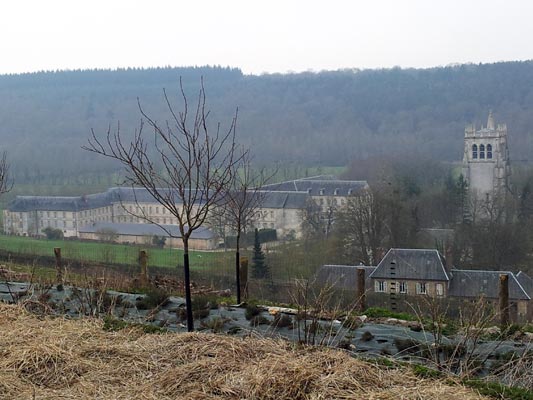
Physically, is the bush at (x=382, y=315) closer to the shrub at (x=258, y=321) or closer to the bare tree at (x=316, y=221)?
the shrub at (x=258, y=321)

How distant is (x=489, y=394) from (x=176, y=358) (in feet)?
7.74

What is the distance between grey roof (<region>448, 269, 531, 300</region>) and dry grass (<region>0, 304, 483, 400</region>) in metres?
14.5

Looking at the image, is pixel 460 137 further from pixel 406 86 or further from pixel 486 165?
pixel 406 86

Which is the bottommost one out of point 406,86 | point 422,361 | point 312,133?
point 422,361

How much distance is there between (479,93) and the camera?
7038 centimetres

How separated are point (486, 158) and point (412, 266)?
27.1 m

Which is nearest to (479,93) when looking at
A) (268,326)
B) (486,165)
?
(486,165)

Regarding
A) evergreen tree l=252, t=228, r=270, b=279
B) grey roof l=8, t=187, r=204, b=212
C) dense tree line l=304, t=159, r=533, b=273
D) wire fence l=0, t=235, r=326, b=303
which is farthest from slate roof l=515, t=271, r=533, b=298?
grey roof l=8, t=187, r=204, b=212

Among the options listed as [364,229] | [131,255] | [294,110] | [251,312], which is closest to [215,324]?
[251,312]

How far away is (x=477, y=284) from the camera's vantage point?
19406mm

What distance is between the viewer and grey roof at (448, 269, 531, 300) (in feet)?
60.9

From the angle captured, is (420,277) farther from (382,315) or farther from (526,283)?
(382,315)

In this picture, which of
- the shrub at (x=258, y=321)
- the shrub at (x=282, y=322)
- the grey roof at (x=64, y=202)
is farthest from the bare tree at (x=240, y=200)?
the grey roof at (x=64, y=202)

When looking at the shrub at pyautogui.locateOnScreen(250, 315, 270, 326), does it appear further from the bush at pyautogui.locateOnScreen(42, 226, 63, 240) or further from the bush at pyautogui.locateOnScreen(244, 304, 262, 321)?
the bush at pyautogui.locateOnScreen(42, 226, 63, 240)
